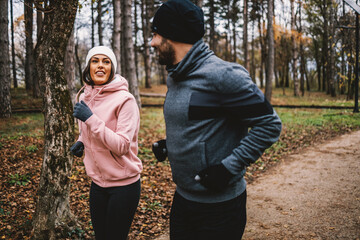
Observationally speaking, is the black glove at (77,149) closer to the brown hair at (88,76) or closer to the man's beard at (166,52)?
the brown hair at (88,76)

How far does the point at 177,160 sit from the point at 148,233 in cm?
308

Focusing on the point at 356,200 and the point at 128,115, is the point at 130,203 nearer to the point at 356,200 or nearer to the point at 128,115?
the point at 128,115

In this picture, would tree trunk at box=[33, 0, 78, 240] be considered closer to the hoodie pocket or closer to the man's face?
the hoodie pocket

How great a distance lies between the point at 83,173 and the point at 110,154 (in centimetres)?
448

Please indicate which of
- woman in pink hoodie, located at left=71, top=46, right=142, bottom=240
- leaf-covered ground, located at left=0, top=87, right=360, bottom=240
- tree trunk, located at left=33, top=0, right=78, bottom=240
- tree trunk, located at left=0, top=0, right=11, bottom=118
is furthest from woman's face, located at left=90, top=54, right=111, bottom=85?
tree trunk, located at left=0, top=0, right=11, bottom=118

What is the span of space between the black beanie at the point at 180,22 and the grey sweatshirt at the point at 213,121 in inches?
3.4

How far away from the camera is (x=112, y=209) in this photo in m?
2.52

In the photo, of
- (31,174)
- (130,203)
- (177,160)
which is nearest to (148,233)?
(130,203)

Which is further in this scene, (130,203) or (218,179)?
(130,203)

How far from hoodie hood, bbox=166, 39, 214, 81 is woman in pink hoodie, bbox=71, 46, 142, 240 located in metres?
0.89

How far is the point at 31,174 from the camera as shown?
251 inches

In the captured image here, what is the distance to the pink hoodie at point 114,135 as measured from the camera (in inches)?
97.3

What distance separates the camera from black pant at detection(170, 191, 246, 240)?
1.79 metres

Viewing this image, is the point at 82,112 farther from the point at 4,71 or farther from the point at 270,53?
the point at 270,53
